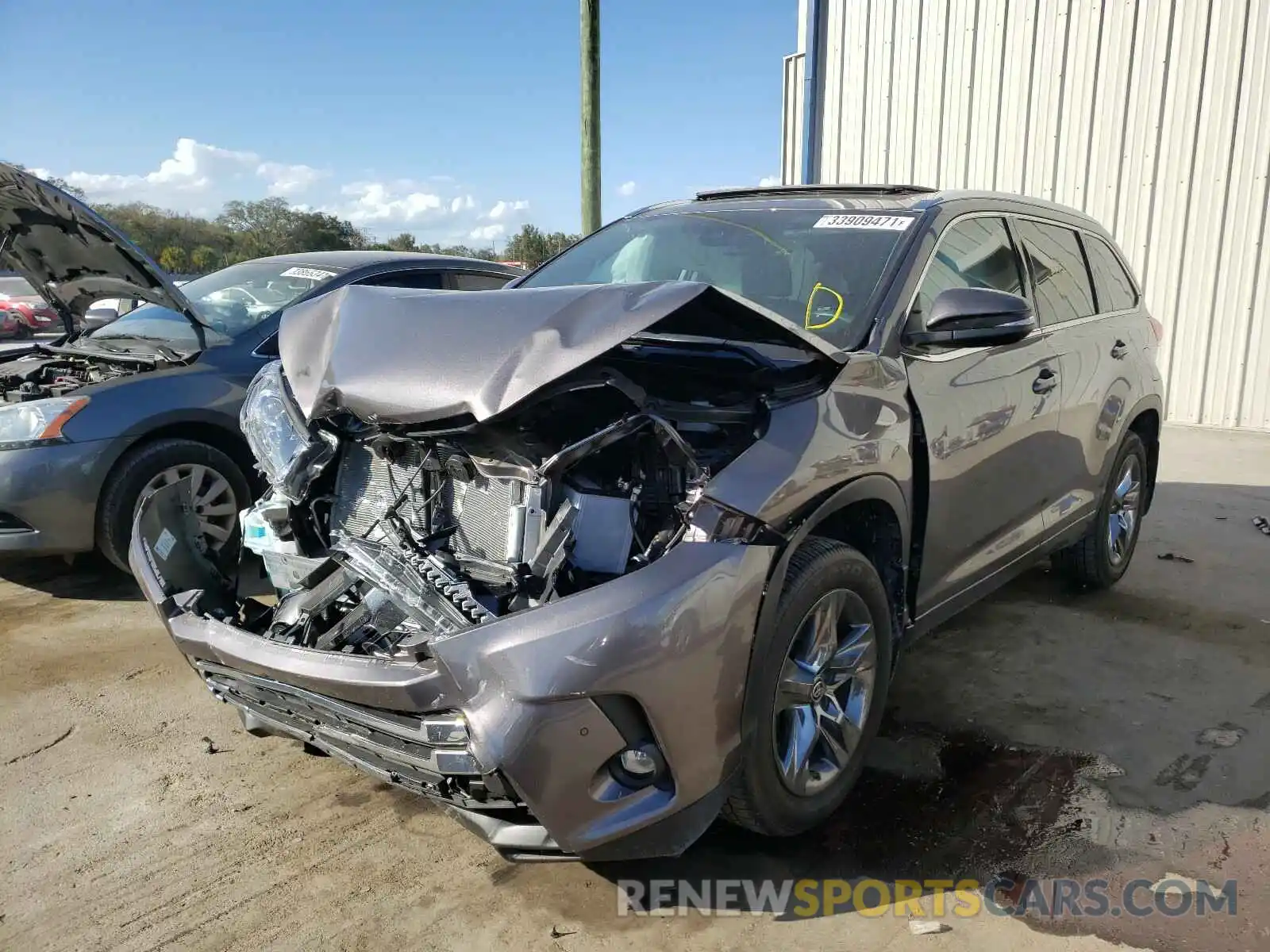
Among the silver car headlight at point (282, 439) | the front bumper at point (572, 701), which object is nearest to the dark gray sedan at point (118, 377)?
the silver car headlight at point (282, 439)

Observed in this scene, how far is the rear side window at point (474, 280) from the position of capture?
6000 mm

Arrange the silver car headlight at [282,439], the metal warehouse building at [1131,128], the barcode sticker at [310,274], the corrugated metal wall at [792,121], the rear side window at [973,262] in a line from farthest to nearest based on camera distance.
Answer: the corrugated metal wall at [792,121] → the metal warehouse building at [1131,128] → the barcode sticker at [310,274] → the rear side window at [973,262] → the silver car headlight at [282,439]

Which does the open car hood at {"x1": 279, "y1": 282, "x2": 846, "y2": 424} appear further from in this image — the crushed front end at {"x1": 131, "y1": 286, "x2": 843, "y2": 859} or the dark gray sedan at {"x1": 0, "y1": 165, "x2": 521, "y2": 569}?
the dark gray sedan at {"x1": 0, "y1": 165, "x2": 521, "y2": 569}

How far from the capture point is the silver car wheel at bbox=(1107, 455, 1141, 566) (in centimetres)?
490

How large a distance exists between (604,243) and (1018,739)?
258 centimetres

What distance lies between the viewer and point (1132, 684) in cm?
387

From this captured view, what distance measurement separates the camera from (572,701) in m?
2.00

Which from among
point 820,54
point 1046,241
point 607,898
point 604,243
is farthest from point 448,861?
point 820,54

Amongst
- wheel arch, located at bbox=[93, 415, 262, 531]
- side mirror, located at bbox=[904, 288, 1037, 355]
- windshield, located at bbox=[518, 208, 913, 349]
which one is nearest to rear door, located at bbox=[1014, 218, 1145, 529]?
side mirror, located at bbox=[904, 288, 1037, 355]

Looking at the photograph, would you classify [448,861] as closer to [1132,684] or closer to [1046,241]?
[1132,684]

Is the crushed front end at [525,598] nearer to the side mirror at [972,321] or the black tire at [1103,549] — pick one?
the side mirror at [972,321]

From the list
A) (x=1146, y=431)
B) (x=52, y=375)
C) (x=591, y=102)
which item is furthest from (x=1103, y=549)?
(x=591, y=102)

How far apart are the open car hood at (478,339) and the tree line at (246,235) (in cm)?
2462

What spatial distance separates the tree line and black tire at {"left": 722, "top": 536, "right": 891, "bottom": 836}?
24890 millimetres
